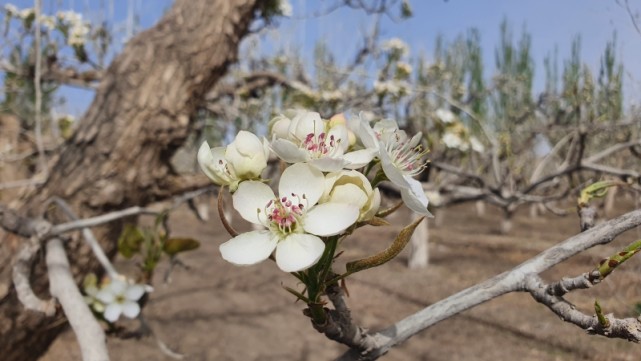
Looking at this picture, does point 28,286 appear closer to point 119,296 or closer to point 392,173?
point 119,296

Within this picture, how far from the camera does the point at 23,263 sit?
1.10 m

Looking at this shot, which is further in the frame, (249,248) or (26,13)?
(26,13)

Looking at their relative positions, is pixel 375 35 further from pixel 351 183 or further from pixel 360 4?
Result: pixel 351 183

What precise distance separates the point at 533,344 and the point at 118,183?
320 centimetres

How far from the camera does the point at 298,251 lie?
19.1 inches

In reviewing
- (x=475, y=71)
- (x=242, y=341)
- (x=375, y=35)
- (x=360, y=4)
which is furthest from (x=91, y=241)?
(x=475, y=71)

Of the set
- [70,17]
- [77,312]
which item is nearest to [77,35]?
Result: [70,17]

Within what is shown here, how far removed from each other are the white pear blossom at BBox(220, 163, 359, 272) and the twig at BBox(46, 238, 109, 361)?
42 centimetres

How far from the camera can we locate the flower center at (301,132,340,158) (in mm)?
554

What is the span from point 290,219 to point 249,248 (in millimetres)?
57

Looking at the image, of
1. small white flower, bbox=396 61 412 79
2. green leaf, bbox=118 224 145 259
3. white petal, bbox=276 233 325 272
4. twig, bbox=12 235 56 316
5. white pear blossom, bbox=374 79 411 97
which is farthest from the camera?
small white flower, bbox=396 61 412 79

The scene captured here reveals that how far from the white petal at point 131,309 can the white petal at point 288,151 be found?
81cm

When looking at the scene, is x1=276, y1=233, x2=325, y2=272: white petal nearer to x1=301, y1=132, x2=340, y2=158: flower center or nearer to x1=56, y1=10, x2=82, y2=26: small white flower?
x1=301, y1=132, x2=340, y2=158: flower center

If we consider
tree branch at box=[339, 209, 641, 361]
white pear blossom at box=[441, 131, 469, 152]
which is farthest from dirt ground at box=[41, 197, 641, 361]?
tree branch at box=[339, 209, 641, 361]
